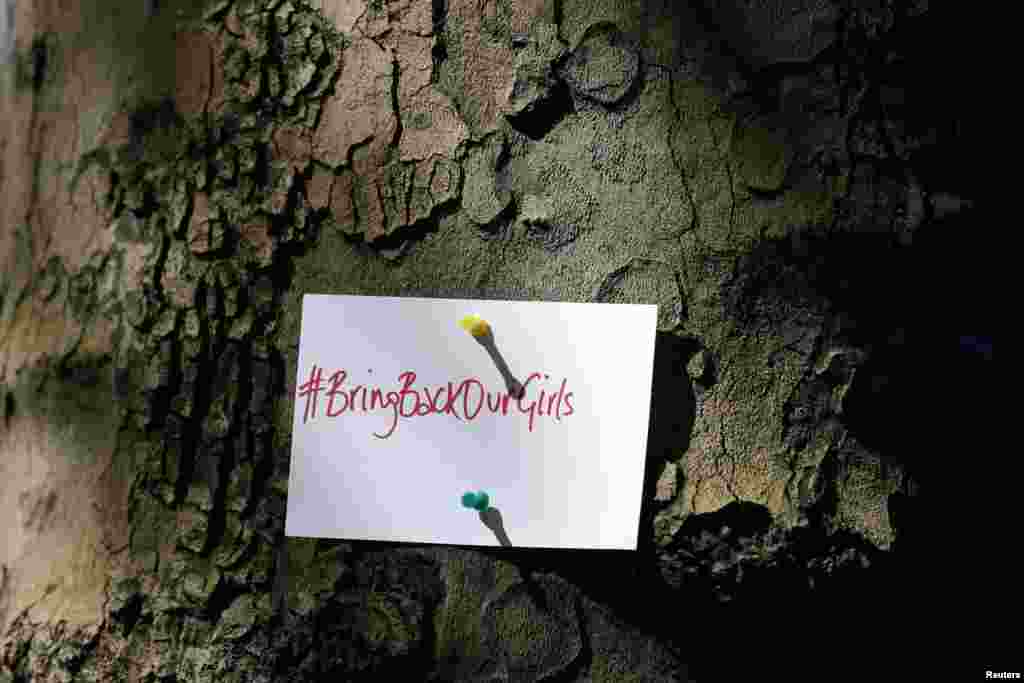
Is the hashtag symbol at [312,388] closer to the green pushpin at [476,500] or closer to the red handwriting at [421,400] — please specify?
the red handwriting at [421,400]

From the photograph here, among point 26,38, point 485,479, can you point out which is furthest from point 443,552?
point 26,38

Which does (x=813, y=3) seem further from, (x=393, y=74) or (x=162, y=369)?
(x=162, y=369)

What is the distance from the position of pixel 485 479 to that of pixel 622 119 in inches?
10.3

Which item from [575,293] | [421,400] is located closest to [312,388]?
[421,400]

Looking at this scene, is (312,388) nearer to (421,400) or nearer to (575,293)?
(421,400)

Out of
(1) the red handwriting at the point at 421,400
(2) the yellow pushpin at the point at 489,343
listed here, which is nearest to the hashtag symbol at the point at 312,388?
(1) the red handwriting at the point at 421,400

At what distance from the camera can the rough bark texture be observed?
68 centimetres

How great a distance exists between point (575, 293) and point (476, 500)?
16 cm

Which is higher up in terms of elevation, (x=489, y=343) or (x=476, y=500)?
(x=489, y=343)

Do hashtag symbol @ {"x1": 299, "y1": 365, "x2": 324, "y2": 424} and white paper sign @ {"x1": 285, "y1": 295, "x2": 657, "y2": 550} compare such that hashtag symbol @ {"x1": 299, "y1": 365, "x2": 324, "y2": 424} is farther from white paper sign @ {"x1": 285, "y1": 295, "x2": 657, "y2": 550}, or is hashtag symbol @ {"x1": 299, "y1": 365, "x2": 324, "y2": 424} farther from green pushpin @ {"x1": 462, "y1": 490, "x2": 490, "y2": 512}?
green pushpin @ {"x1": 462, "y1": 490, "x2": 490, "y2": 512}

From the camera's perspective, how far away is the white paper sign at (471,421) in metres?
0.70

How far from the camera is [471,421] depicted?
725mm

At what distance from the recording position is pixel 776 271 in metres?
0.68

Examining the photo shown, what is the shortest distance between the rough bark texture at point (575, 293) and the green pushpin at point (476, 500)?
1.4 inches
